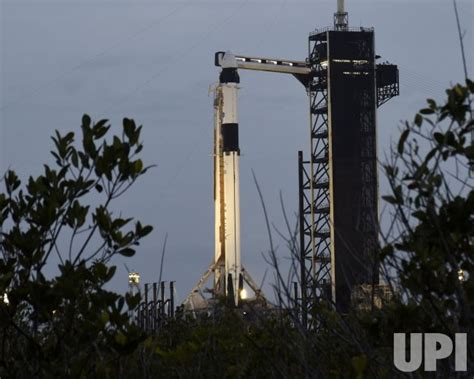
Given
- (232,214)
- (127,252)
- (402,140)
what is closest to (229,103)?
(232,214)

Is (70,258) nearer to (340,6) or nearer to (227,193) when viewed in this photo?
(227,193)

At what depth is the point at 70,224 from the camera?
863 centimetres

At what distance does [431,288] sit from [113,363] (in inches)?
130

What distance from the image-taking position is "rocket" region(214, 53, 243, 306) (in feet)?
211

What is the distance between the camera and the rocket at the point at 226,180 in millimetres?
64375

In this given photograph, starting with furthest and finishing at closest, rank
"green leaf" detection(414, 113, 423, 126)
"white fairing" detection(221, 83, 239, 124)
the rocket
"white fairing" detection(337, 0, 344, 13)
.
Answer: "white fairing" detection(337, 0, 344, 13) → "white fairing" detection(221, 83, 239, 124) → the rocket → "green leaf" detection(414, 113, 423, 126)

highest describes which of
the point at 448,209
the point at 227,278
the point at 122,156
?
the point at 227,278

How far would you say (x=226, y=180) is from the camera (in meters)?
64.2

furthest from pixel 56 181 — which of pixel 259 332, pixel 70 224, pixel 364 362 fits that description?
pixel 259 332

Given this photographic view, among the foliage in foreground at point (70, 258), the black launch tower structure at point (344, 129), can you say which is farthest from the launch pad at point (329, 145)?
the foliage in foreground at point (70, 258)

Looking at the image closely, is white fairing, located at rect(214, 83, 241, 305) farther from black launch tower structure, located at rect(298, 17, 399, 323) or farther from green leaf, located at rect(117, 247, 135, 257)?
green leaf, located at rect(117, 247, 135, 257)

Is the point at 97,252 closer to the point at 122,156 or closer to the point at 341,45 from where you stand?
the point at 122,156

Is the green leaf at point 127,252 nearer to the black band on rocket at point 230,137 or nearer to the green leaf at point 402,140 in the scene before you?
the green leaf at point 402,140

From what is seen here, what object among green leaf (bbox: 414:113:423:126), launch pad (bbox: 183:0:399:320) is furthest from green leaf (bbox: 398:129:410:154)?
launch pad (bbox: 183:0:399:320)
